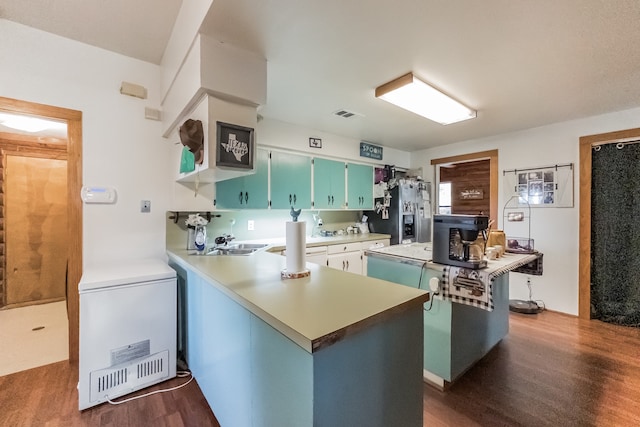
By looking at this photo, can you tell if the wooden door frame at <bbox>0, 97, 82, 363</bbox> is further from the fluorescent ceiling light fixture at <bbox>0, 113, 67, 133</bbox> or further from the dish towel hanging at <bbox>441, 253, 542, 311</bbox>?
the dish towel hanging at <bbox>441, 253, 542, 311</bbox>

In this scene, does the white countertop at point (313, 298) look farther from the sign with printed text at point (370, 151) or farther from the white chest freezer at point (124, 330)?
the sign with printed text at point (370, 151)

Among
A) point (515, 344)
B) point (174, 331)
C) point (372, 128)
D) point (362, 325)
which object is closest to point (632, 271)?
point (515, 344)

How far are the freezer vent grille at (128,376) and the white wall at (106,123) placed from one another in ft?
3.08

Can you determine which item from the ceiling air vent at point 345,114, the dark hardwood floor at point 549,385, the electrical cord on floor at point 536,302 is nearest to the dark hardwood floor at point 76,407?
the dark hardwood floor at point 549,385

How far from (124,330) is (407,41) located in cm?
273

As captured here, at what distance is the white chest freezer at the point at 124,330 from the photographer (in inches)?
68.2

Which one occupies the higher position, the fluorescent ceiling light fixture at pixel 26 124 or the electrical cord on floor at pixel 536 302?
the fluorescent ceiling light fixture at pixel 26 124

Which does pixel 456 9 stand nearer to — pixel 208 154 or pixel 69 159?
pixel 208 154

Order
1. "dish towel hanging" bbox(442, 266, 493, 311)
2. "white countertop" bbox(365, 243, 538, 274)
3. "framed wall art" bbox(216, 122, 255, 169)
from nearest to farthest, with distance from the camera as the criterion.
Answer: "dish towel hanging" bbox(442, 266, 493, 311)
"framed wall art" bbox(216, 122, 255, 169)
"white countertop" bbox(365, 243, 538, 274)

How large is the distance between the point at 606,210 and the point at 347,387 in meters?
3.97

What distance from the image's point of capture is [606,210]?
3.11m

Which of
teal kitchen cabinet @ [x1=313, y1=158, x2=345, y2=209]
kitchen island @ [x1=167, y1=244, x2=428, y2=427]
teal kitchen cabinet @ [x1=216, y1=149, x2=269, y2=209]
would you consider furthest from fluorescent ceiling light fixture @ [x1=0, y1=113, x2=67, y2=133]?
kitchen island @ [x1=167, y1=244, x2=428, y2=427]

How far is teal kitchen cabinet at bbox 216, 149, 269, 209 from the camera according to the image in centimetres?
287

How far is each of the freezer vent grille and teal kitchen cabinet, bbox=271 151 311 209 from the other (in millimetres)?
1888
